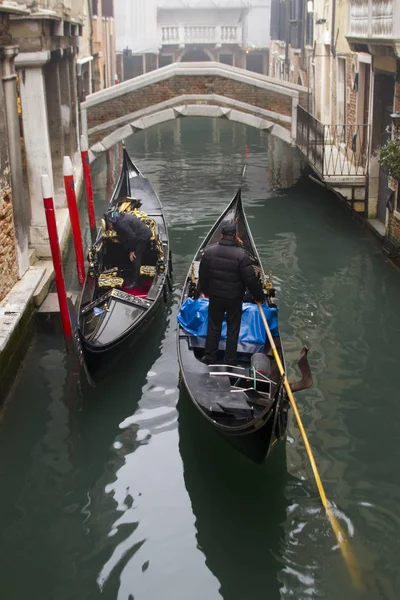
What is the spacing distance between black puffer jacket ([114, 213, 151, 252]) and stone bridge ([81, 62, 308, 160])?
15.1 ft

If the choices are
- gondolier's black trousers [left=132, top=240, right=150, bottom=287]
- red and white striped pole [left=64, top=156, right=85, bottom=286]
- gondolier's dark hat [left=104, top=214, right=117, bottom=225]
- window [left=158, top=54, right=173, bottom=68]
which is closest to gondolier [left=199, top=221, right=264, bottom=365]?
gondolier's black trousers [left=132, top=240, right=150, bottom=287]

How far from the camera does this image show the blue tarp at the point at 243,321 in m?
4.41

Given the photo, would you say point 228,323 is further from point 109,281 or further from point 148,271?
point 148,271

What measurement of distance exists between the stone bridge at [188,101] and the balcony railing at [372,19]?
96.5 inches

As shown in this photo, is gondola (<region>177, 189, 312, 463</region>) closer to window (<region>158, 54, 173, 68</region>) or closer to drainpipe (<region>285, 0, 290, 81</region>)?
drainpipe (<region>285, 0, 290, 81</region>)

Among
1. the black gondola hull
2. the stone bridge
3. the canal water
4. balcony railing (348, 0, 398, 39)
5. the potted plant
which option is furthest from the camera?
the stone bridge

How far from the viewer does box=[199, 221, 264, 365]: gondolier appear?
4000 mm

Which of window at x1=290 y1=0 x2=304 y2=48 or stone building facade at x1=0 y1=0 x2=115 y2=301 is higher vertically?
window at x1=290 y1=0 x2=304 y2=48

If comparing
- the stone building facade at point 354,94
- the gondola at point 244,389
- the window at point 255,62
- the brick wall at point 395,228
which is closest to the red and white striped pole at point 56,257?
the gondola at point 244,389

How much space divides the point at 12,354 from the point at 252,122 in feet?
20.2

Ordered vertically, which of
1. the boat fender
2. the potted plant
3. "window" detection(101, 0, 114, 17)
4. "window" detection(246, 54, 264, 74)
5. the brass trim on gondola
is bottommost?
the boat fender

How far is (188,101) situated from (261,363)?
6.48m

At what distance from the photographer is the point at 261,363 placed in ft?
13.3

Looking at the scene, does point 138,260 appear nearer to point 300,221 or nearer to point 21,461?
point 21,461
